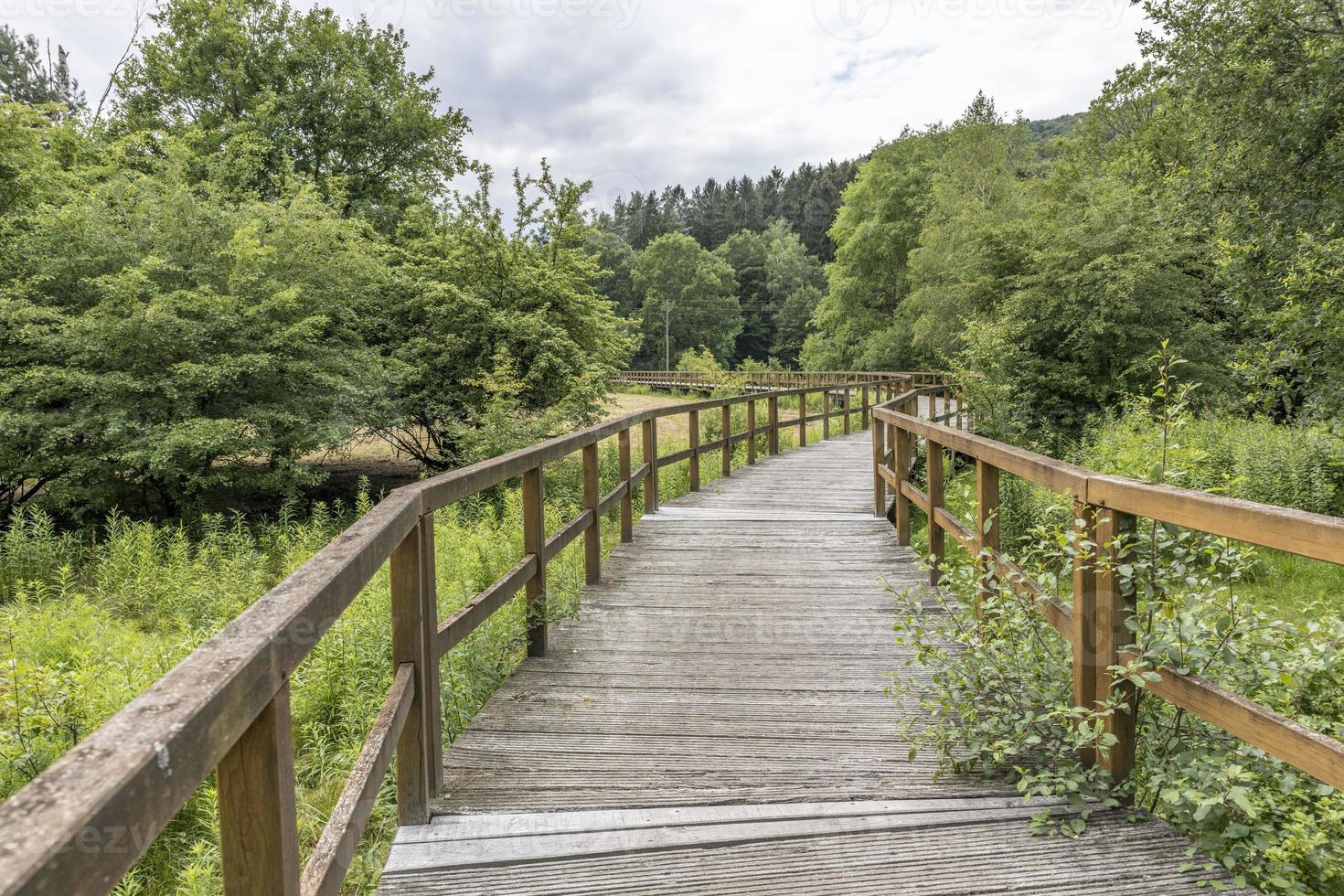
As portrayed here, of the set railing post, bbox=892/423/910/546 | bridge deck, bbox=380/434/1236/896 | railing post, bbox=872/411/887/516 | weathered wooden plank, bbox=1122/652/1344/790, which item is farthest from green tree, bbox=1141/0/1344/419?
weathered wooden plank, bbox=1122/652/1344/790

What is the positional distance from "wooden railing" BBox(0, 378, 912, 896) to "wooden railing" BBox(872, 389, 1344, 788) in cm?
217

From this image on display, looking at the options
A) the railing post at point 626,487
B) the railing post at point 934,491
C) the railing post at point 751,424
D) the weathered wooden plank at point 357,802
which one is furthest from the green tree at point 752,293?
the weathered wooden plank at point 357,802

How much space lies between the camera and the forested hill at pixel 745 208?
8250 cm

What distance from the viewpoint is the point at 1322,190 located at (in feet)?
35.3

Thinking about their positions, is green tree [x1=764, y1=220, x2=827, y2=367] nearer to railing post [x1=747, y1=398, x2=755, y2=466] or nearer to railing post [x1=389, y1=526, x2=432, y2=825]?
railing post [x1=747, y1=398, x2=755, y2=466]

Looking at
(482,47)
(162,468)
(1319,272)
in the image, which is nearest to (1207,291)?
(1319,272)

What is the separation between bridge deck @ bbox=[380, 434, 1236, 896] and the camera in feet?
7.43

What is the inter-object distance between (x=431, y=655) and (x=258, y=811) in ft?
4.54

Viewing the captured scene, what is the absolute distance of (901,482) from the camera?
6582 millimetres

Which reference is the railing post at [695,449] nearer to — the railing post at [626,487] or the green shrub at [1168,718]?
the railing post at [626,487]

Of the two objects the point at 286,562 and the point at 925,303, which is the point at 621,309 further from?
the point at 286,562

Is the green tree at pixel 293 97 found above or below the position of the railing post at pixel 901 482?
above

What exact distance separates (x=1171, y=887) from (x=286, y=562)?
7914 mm

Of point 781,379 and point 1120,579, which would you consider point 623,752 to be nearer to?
point 1120,579
